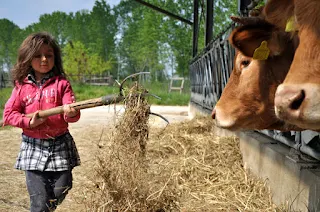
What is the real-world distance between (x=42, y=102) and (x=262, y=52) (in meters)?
1.70

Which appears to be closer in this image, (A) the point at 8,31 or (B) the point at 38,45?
(B) the point at 38,45

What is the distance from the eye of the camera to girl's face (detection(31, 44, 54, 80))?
2.94 metres

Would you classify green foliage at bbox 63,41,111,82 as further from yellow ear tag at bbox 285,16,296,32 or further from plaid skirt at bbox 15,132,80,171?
yellow ear tag at bbox 285,16,296,32

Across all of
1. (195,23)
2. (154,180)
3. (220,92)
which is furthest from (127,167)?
(195,23)

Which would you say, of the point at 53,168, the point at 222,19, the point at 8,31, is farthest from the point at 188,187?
the point at 8,31

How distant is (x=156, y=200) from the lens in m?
2.83

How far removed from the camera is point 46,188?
282 cm

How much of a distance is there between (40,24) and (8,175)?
5728 centimetres

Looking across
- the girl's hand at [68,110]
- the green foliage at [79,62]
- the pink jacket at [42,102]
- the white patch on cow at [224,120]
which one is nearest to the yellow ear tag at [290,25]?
the white patch on cow at [224,120]

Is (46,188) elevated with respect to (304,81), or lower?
lower

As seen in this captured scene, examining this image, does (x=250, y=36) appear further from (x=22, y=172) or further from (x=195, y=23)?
(x=195, y=23)

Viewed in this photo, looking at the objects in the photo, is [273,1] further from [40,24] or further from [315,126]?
[40,24]

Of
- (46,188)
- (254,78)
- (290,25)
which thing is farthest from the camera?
(46,188)

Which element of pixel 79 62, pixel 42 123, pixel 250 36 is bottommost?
pixel 42 123
